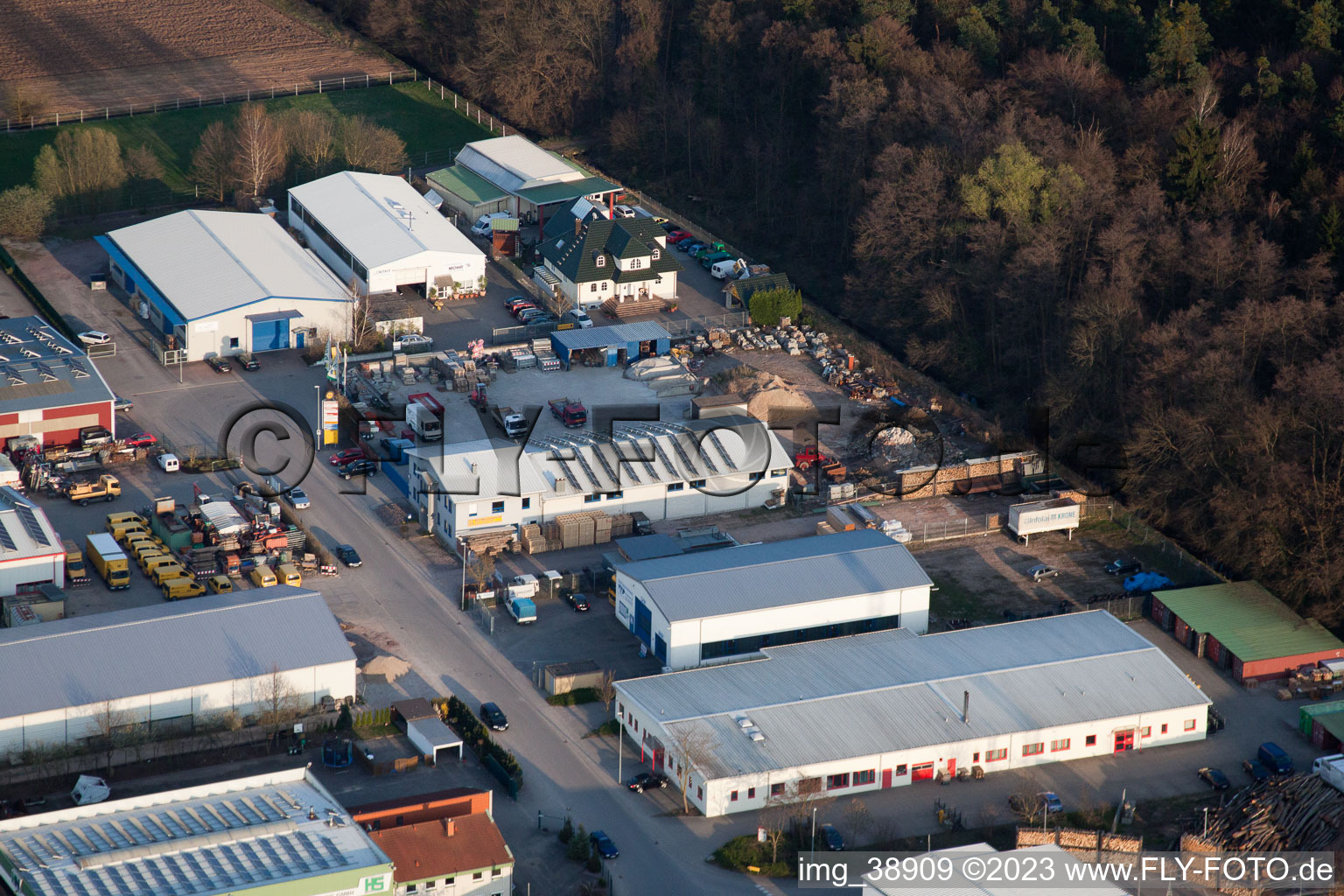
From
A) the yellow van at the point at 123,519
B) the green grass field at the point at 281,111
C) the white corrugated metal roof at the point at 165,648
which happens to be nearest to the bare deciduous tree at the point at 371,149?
the green grass field at the point at 281,111

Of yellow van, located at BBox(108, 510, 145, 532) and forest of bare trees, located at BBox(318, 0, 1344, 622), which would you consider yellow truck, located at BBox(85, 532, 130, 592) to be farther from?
forest of bare trees, located at BBox(318, 0, 1344, 622)

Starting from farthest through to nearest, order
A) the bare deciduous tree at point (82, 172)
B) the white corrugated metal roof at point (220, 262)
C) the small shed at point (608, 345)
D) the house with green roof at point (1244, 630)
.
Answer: the bare deciduous tree at point (82, 172) → the white corrugated metal roof at point (220, 262) → the small shed at point (608, 345) → the house with green roof at point (1244, 630)

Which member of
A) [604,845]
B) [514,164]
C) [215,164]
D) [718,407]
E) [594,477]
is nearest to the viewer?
[604,845]

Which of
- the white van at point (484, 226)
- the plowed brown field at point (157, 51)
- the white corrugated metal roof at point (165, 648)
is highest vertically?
the plowed brown field at point (157, 51)

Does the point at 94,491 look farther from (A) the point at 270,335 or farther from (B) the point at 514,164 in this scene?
(B) the point at 514,164

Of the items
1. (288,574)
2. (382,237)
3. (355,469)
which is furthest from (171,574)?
(382,237)

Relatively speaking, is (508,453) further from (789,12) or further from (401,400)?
(789,12)

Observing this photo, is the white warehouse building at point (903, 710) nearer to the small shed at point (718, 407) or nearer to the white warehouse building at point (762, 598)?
the white warehouse building at point (762, 598)

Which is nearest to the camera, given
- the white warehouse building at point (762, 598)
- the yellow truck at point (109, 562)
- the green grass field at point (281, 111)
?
the white warehouse building at point (762, 598)
